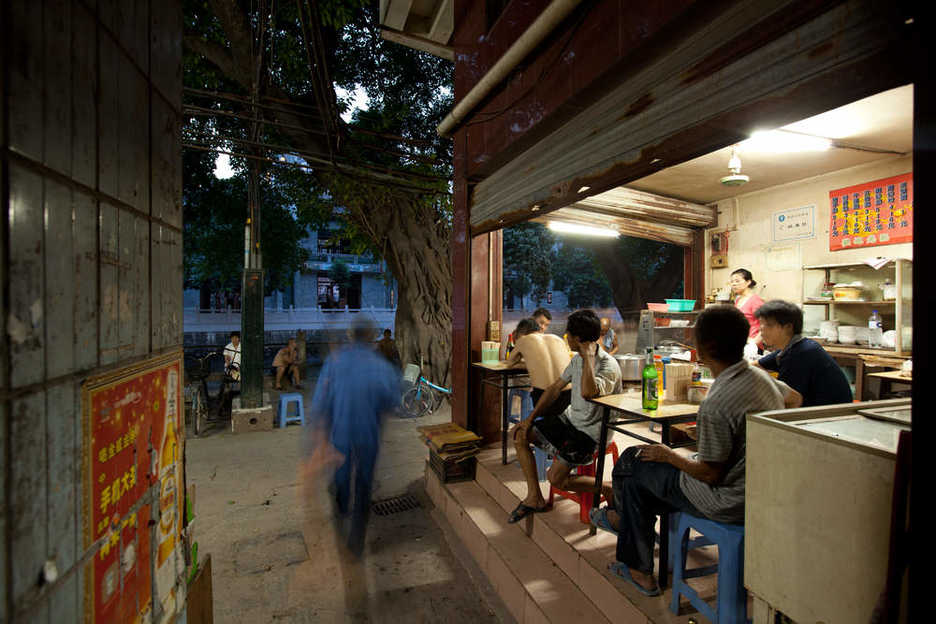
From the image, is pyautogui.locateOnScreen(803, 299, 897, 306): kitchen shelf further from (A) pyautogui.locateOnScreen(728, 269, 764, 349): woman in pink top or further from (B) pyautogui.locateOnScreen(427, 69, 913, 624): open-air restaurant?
(A) pyautogui.locateOnScreen(728, 269, 764, 349): woman in pink top

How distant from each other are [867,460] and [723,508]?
111 centimetres

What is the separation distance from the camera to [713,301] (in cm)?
826

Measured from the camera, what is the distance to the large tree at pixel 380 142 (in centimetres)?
806

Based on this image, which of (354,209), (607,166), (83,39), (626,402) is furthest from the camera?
(354,209)

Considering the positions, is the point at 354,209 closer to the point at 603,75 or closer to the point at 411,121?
the point at 411,121

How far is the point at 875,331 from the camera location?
244 inches

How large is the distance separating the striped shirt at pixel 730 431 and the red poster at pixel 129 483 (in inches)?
97.2

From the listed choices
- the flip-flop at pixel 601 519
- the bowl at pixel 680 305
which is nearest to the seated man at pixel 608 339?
the bowl at pixel 680 305

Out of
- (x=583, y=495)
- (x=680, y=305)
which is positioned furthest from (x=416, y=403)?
(x=583, y=495)

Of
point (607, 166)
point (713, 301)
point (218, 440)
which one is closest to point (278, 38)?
point (218, 440)

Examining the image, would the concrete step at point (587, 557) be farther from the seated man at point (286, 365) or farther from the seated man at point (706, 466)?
the seated man at point (286, 365)

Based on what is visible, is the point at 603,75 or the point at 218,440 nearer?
the point at 603,75

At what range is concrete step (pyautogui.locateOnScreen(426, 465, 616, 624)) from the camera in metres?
2.93

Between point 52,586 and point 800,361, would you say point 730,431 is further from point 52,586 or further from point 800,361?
point 52,586
